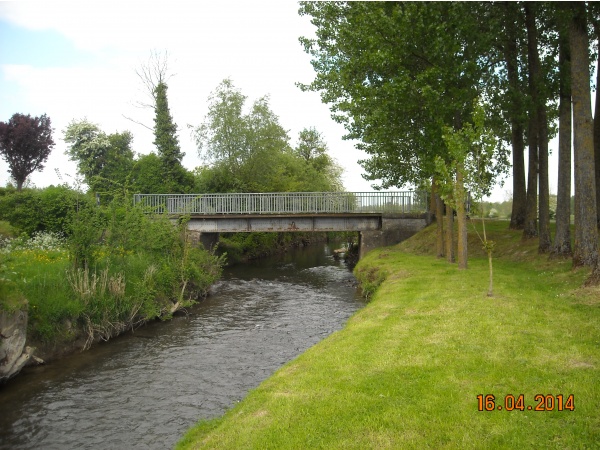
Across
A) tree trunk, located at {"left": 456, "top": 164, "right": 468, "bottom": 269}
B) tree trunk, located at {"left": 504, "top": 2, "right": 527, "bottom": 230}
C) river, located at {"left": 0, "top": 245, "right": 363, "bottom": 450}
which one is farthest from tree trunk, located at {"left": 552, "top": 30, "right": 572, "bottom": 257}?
river, located at {"left": 0, "top": 245, "right": 363, "bottom": 450}

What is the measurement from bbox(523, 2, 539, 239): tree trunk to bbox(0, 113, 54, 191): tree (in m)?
46.1

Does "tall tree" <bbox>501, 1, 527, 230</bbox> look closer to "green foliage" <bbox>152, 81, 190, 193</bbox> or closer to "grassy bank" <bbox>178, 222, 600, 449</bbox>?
→ "grassy bank" <bbox>178, 222, 600, 449</bbox>

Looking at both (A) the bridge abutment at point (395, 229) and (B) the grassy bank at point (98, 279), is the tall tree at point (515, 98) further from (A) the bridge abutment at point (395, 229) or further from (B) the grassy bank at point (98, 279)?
(B) the grassy bank at point (98, 279)

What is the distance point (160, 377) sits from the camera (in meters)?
12.8

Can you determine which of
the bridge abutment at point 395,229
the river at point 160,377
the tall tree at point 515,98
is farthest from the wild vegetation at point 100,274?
the tall tree at point 515,98

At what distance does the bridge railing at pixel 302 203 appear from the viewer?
122 ft

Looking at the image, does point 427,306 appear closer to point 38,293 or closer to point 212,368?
point 212,368

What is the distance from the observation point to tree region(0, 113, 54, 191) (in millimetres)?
46719

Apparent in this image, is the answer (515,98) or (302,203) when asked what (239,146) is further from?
(515,98)

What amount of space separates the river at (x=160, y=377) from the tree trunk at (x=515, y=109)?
38.8 ft

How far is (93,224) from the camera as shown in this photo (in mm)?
17891

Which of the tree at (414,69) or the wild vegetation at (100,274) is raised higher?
the tree at (414,69)

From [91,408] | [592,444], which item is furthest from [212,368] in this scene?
[592,444]
